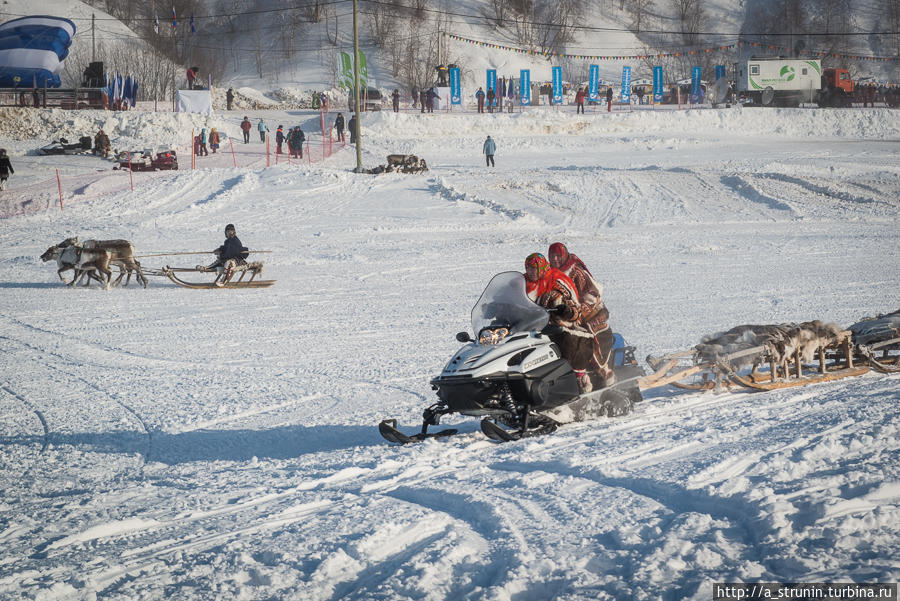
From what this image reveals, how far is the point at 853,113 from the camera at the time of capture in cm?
4788

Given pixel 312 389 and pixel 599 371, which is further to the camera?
pixel 312 389

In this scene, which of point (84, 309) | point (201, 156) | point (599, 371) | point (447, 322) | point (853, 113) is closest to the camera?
point (599, 371)

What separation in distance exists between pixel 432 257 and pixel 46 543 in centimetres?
1437

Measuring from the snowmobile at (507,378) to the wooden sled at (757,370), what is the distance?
1.15m

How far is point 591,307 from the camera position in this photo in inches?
291

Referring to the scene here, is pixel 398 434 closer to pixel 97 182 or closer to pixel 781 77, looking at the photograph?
pixel 97 182

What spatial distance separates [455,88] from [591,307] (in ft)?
146

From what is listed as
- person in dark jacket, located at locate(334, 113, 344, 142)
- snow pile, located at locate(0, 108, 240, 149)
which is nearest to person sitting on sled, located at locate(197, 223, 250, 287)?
snow pile, located at locate(0, 108, 240, 149)

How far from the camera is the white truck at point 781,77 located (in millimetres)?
51219

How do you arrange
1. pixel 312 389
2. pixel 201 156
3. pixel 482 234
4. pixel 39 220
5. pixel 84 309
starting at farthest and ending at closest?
pixel 201 156 < pixel 39 220 < pixel 482 234 < pixel 84 309 < pixel 312 389

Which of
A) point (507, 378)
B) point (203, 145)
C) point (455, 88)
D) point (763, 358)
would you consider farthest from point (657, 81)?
point (507, 378)

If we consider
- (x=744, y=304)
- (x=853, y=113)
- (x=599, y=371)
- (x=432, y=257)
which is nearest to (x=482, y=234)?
(x=432, y=257)

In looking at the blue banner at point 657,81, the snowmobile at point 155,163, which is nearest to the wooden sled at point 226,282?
the snowmobile at point 155,163

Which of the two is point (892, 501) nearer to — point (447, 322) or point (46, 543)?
point (46, 543)
